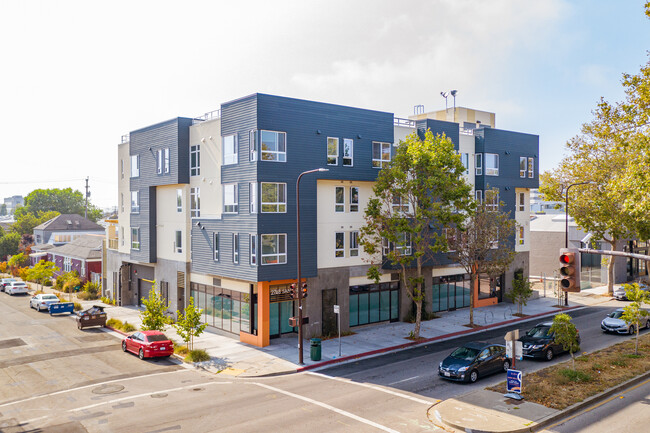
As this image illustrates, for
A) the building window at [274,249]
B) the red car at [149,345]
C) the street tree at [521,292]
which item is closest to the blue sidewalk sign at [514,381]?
the building window at [274,249]

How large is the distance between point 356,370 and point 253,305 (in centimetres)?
889

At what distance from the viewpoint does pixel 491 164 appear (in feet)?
139

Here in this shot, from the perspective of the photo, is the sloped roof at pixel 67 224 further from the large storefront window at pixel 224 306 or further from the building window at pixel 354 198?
the building window at pixel 354 198

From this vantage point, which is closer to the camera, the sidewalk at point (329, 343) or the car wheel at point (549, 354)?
the sidewalk at point (329, 343)

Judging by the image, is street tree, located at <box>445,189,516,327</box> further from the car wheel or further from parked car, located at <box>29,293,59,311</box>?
parked car, located at <box>29,293,59,311</box>

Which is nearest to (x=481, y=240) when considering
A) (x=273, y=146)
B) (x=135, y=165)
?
(x=273, y=146)

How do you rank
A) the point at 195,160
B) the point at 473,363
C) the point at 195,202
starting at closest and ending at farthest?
the point at 473,363 < the point at 195,202 < the point at 195,160

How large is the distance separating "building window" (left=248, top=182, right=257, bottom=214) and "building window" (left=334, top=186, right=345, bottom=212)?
20.2 feet

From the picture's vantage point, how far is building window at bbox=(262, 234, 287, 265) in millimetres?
29344

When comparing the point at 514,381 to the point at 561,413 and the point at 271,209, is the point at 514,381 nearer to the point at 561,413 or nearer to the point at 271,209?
the point at 561,413

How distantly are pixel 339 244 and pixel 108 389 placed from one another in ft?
54.7

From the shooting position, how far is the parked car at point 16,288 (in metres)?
54.5

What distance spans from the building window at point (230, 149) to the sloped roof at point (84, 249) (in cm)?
3044

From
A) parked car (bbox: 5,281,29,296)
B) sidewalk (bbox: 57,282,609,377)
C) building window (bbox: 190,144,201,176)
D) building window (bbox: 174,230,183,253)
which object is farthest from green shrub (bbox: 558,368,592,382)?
parked car (bbox: 5,281,29,296)
